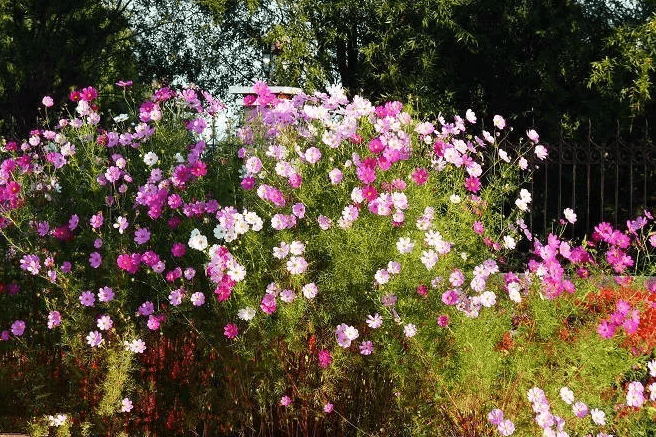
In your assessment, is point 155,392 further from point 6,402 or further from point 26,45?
point 26,45

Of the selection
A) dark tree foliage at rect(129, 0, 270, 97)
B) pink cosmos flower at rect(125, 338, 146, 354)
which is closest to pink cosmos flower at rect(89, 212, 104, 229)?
pink cosmos flower at rect(125, 338, 146, 354)

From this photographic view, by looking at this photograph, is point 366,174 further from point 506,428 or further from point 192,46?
point 192,46

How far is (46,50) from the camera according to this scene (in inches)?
601

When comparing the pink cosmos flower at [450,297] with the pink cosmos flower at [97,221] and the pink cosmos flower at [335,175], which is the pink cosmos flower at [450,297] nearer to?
the pink cosmos flower at [335,175]

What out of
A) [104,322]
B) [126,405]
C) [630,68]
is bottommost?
[126,405]

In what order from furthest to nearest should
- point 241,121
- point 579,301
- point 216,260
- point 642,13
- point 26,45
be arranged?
1. point 26,45
2. point 642,13
3. point 241,121
4. point 579,301
5. point 216,260

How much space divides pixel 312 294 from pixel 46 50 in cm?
1269

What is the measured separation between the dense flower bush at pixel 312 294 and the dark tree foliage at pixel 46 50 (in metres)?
10.6

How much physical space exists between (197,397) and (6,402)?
1488mm

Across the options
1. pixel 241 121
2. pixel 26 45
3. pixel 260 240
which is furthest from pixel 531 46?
pixel 260 240

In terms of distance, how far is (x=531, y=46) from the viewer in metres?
14.8

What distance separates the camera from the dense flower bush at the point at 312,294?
158 inches

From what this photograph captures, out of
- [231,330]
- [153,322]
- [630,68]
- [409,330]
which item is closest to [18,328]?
[153,322]

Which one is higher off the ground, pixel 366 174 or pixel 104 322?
pixel 366 174
